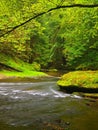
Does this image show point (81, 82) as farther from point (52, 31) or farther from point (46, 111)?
point (52, 31)

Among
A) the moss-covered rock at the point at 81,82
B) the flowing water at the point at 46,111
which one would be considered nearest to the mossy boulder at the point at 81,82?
the moss-covered rock at the point at 81,82

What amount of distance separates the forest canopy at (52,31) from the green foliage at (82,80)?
3.45 m

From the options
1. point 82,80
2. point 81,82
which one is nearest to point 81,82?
point 81,82

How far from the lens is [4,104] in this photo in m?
14.2

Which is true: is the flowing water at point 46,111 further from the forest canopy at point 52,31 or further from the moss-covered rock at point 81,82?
the forest canopy at point 52,31

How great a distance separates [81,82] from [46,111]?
5261mm

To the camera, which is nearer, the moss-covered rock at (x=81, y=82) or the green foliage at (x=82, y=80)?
the moss-covered rock at (x=81, y=82)

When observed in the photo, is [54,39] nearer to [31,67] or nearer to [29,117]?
[31,67]

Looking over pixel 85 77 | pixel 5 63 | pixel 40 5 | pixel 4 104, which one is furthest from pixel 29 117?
pixel 5 63

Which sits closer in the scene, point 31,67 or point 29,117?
point 29,117

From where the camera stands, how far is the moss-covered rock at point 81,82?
16.9 metres

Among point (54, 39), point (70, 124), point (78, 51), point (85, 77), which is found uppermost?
point (54, 39)

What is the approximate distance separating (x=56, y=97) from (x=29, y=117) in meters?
5.28

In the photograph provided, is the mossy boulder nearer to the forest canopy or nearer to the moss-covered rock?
the moss-covered rock
